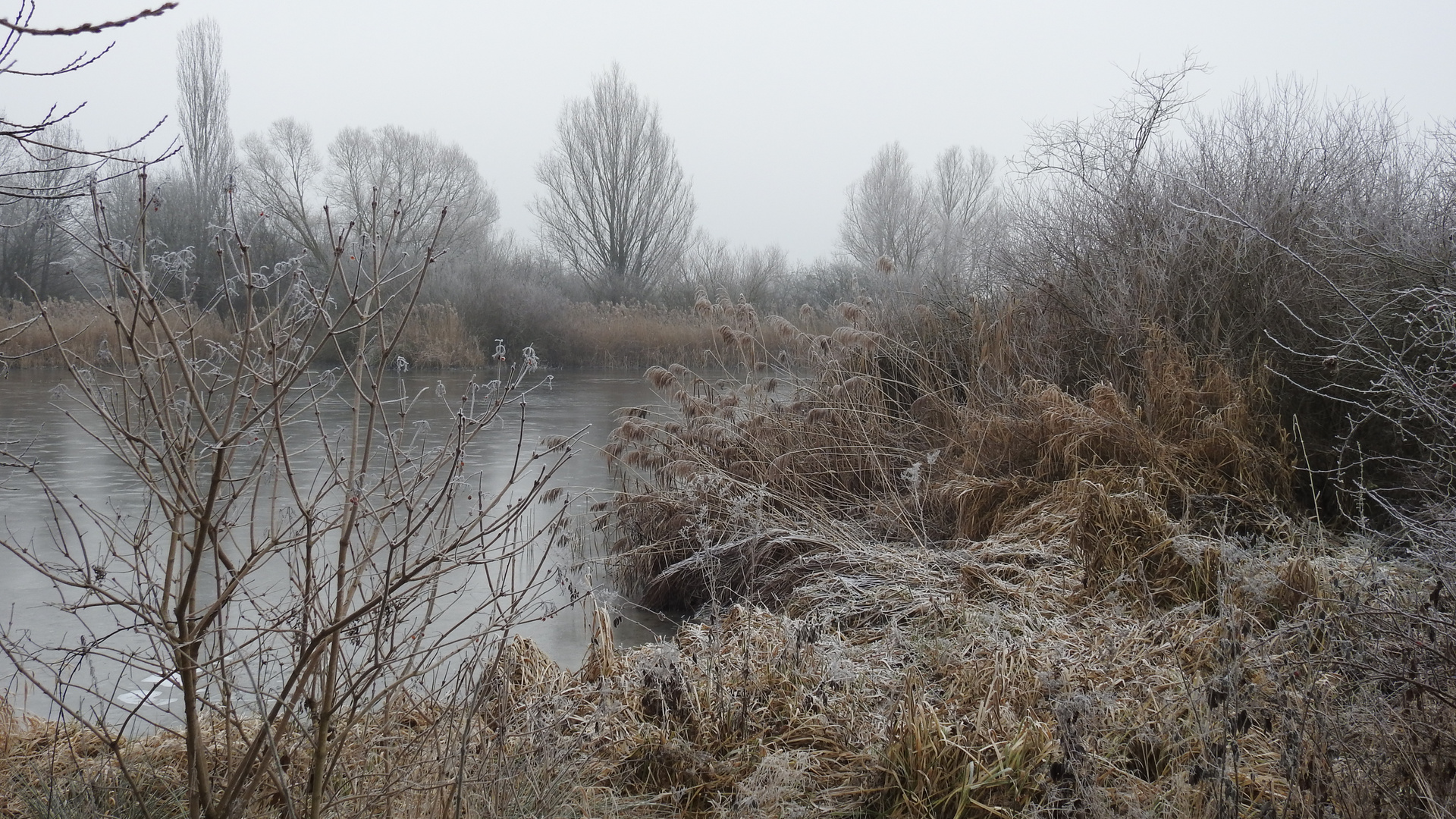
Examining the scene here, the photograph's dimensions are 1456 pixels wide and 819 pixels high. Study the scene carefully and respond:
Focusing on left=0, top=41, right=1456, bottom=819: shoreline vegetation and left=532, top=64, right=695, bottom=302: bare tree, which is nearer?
left=0, top=41, right=1456, bottom=819: shoreline vegetation

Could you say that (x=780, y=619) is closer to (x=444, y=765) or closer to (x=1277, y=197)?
(x=444, y=765)

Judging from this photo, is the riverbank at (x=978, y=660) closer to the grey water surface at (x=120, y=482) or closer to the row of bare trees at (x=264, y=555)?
the row of bare trees at (x=264, y=555)

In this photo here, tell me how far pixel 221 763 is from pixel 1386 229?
7.01m

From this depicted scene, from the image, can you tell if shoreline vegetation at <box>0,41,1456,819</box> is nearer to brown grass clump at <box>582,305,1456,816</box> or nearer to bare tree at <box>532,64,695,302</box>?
brown grass clump at <box>582,305,1456,816</box>

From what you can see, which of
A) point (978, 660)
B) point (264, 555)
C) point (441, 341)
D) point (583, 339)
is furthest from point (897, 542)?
point (583, 339)

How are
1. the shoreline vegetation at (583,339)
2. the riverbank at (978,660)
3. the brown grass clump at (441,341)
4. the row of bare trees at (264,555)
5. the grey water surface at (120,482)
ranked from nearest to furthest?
1. the row of bare trees at (264,555)
2. the riverbank at (978,660)
3. the grey water surface at (120,482)
4. the brown grass clump at (441,341)
5. the shoreline vegetation at (583,339)

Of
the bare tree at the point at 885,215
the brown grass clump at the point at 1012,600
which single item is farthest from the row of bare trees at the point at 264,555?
the bare tree at the point at 885,215

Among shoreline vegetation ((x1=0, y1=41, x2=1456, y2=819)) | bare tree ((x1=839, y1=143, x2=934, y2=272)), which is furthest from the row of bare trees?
bare tree ((x1=839, y1=143, x2=934, y2=272))

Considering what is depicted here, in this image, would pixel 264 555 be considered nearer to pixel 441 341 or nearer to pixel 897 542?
pixel 897 542

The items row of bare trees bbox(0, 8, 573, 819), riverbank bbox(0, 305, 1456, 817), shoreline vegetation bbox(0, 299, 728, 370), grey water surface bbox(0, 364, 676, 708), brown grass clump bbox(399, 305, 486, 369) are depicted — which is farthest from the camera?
shoreline vegetation bbox(0, 299, 728, 370)

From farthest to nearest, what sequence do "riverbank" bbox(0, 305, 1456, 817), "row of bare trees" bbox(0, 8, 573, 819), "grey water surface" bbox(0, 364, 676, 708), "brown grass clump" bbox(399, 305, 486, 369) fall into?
"brown grass clump" bbox(399, 305, 486, 369), "grey water surface" bbox(0, 364, 676, 708), "riverbank" bbox(0, 305, 1456, 817), "row of bare trees" bbox(0, 8, 573, 819)

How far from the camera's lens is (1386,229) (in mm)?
6535

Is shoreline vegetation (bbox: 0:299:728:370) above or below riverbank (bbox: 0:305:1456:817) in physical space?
above

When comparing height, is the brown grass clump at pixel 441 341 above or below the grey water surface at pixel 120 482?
above
